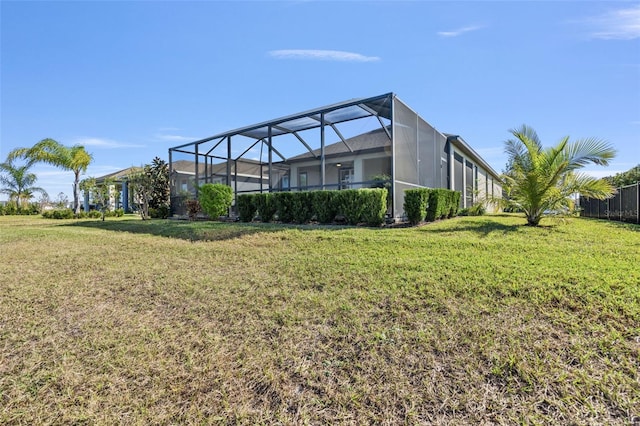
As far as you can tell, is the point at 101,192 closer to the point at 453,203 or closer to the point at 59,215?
the point at 59,215

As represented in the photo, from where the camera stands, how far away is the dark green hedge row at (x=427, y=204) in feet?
27.3

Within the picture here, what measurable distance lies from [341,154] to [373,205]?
22.6ft

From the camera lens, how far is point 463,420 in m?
1.80

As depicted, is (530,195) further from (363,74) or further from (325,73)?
(325,73)

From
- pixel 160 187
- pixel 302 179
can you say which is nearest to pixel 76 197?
pixel 160 187

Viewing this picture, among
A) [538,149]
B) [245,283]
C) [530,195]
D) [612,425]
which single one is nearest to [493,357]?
[612,425]

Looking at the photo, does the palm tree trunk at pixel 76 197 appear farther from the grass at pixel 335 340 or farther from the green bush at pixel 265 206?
the grass at pixel 335 340

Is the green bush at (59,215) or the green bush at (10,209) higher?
the green bush at (10,209)

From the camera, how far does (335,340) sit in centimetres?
261

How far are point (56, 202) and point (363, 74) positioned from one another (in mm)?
30356

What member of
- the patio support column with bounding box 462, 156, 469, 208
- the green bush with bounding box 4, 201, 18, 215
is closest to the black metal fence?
the patio support column with bounding box 462, 156, 469, 208

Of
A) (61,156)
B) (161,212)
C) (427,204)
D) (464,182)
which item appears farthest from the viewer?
(61,156)

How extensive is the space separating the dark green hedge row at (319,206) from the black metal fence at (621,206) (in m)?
6.19

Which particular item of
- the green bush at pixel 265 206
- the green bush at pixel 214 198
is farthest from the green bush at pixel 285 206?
the green bush at pixel 214 198
